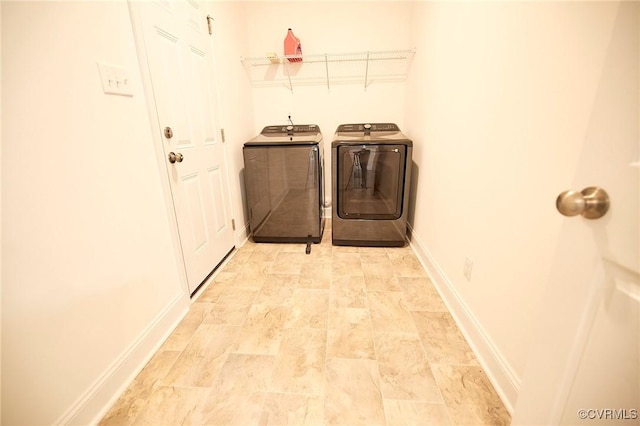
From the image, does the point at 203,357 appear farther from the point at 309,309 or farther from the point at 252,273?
the point at 252,273

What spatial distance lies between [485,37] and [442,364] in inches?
56.6

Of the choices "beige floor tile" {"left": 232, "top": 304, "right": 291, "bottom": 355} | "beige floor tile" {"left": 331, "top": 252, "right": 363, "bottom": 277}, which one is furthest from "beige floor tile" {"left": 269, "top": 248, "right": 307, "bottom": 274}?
"beige floor tile" {"left": 232, "top": 304, "right": 291, "bottom": 355}

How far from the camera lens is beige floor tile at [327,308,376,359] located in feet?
3.76

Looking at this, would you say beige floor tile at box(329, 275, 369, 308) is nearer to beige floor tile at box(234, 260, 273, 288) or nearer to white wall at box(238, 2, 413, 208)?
beige floor tile at box(234, 260, 273, 288)

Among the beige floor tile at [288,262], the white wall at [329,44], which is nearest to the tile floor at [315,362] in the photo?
the beige floor tile at [288,262]

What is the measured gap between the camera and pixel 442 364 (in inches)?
42.3

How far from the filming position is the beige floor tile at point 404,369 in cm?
96

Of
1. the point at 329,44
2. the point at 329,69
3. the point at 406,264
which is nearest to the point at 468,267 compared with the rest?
the point at 406,264

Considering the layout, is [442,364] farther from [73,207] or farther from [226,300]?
[73,207]

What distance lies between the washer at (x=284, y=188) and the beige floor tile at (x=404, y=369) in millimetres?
1102

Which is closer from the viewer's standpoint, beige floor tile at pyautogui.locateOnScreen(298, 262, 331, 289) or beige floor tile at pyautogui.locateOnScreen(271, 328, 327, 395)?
beige floor tile at pyautogui.locateOnScreen(271, 328, 327, 395)

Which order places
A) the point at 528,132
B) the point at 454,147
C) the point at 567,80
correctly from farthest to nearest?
the point at 454,147 < the point at 528,132 < the point at 567,80

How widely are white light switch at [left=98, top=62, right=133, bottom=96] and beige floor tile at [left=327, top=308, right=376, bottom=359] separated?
4.69 feet

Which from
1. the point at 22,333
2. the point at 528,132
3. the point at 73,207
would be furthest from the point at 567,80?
the point at 22,333
